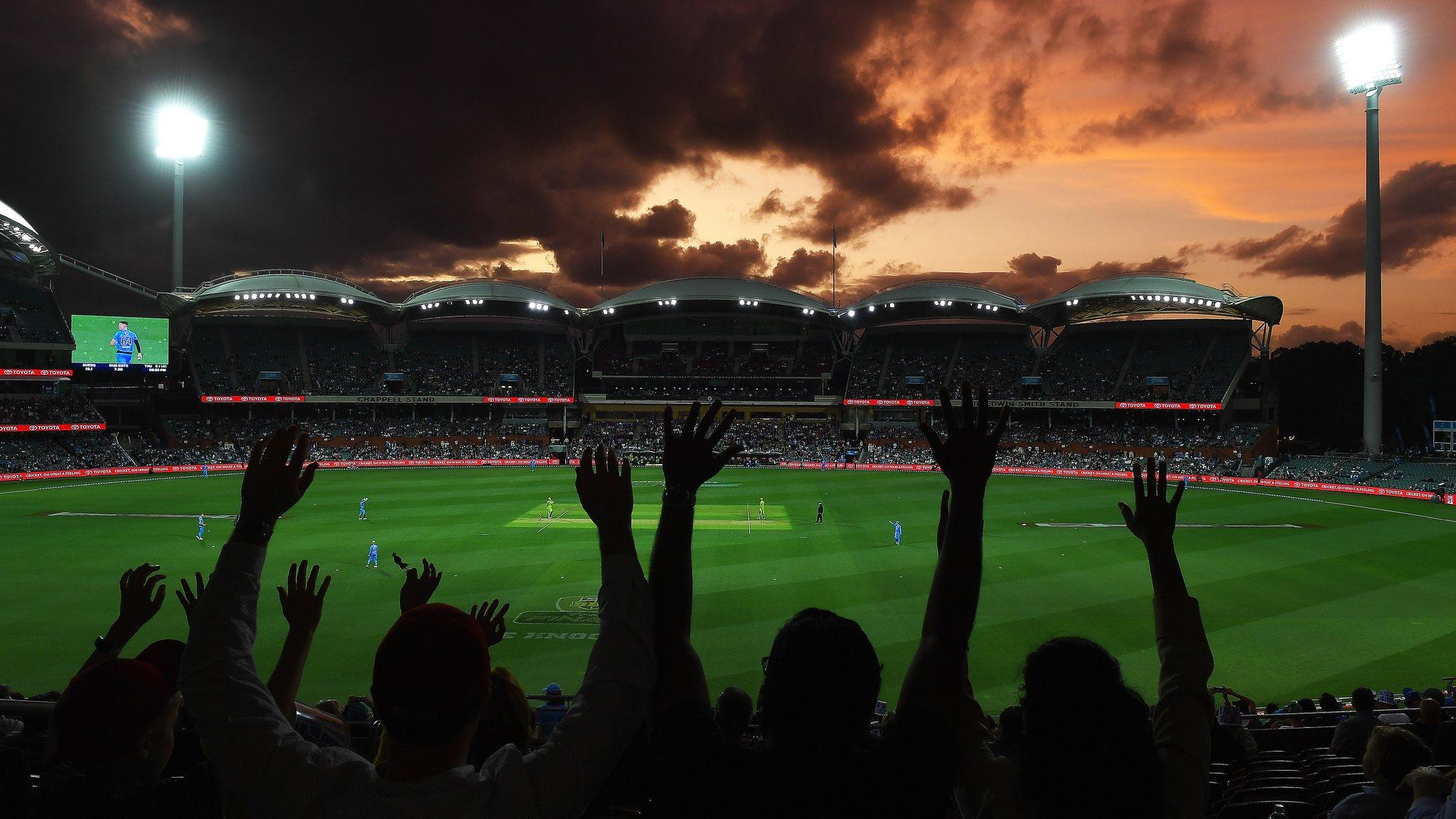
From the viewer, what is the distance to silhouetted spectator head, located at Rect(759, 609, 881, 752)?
80.4 inches

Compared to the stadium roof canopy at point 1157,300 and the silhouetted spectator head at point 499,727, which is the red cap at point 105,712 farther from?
the stadium roof canopy at point 1157,300

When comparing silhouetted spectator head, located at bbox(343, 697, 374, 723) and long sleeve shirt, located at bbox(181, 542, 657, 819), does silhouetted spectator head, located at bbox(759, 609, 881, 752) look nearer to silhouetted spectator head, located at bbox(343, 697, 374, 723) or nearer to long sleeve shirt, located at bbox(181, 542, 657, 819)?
long sleeve shirt, located at bbox(181, 542, 657, 819)

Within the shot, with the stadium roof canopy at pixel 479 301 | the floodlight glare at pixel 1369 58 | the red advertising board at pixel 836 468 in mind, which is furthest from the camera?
the stadium roof canopy at pixel 479 301

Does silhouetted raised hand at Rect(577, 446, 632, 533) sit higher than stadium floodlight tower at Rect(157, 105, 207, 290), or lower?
lower

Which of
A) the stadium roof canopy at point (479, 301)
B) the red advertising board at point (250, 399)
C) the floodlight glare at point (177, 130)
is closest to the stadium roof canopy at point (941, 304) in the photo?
the stadium roof canopy at point (479, 301)

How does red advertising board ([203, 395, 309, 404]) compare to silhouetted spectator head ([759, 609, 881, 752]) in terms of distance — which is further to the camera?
red advertising board ([203, 395, 309, 404])

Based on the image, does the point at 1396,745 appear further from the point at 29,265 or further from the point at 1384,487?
the point at 29,265

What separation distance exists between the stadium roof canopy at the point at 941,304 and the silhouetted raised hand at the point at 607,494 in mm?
75323

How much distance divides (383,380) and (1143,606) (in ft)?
249

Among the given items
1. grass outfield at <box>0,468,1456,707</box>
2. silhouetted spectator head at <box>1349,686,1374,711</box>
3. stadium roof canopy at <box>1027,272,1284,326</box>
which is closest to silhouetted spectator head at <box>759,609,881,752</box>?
silhouetted spectator head at <box>1349,686,1374,711</box>

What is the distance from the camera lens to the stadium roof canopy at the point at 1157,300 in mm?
65562

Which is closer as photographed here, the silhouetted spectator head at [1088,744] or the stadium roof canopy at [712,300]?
the silhouetted spectator head at [1088,744]

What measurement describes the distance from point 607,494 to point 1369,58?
225ft

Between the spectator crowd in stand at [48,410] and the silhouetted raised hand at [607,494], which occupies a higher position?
the spectator crowd in stand at [48,410]
